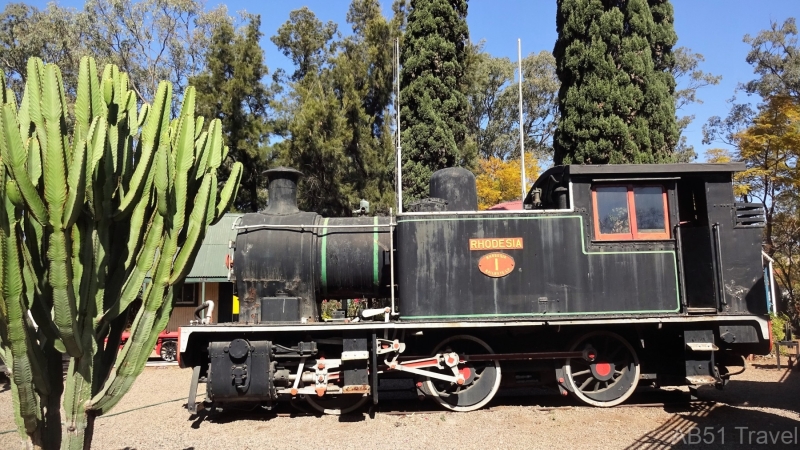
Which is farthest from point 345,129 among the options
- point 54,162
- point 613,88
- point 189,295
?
point 54,162

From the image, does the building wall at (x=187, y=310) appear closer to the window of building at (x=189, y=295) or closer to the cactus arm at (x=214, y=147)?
the window of building at (x=189, y=295)

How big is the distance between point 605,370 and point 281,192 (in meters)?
5.16

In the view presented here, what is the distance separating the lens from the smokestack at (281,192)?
7.78 metres

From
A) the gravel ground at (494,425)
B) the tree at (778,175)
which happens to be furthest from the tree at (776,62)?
the gravel ground at (494,425)

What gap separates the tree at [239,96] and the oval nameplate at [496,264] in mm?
15845

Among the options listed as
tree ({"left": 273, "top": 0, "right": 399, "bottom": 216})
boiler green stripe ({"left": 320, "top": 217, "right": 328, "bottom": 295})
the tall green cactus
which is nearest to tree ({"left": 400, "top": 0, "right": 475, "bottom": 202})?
tree ({"left": 273, "top": 0, "right": 399, "bottom": 216})

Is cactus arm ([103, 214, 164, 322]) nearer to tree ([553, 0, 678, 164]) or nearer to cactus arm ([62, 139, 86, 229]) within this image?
cactus arm ([62, 139, 86, 229])

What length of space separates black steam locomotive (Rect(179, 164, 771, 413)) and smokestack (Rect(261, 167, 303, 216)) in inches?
10.1

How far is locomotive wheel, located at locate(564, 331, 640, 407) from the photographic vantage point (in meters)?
7.32

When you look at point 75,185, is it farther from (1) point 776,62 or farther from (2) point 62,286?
(1) point 776,62

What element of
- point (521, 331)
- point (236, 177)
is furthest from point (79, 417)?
point (521, 331)

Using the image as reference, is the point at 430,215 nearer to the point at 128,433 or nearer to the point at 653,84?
the point at 128,433

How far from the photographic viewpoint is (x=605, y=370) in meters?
7.38

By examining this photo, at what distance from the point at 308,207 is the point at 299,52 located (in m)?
9.14
